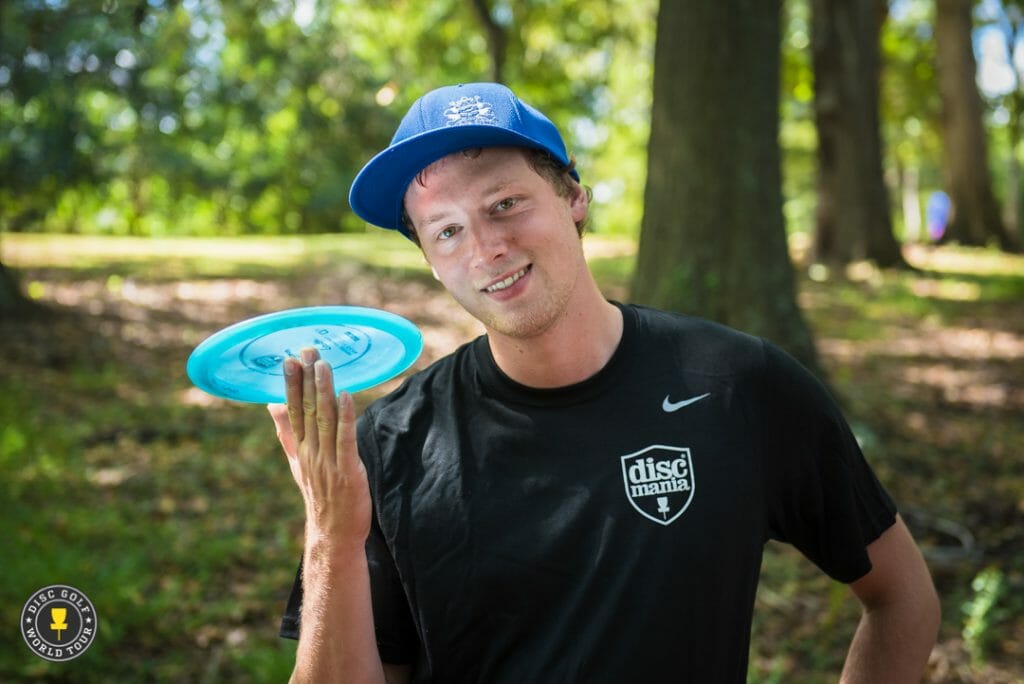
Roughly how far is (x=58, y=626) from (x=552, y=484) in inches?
103

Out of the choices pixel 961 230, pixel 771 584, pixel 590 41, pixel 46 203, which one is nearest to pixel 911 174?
pixel 961 230

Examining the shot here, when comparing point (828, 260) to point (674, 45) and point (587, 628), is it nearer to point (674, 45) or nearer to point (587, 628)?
point (674, 45)

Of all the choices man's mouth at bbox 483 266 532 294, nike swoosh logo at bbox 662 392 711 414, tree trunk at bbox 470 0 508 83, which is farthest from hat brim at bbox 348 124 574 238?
tree trunk at bbox 470 0 508 83

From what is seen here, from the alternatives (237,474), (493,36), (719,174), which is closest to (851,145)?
(493,36)

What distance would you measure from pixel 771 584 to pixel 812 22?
493 inches

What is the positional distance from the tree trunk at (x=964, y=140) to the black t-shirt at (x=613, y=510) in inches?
811

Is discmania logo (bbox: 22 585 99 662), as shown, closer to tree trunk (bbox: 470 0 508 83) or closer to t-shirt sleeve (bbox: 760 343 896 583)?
t-shirt sleeve (bbox: 760 343 896 583)

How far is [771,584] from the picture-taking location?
201 inches

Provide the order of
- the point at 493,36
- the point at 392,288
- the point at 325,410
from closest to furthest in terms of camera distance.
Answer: the point at 325,410
the point at 493,36
the point at 392,288

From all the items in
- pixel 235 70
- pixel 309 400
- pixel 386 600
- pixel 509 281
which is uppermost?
pixel 235 70

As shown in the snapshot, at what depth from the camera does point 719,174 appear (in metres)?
6.95

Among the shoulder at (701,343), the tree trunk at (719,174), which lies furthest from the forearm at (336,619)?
the tree trunk at (719,174)

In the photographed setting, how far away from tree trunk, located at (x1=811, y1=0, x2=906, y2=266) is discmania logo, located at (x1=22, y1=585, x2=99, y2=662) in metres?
13.9

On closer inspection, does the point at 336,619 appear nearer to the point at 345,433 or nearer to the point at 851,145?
the point at 345,433
